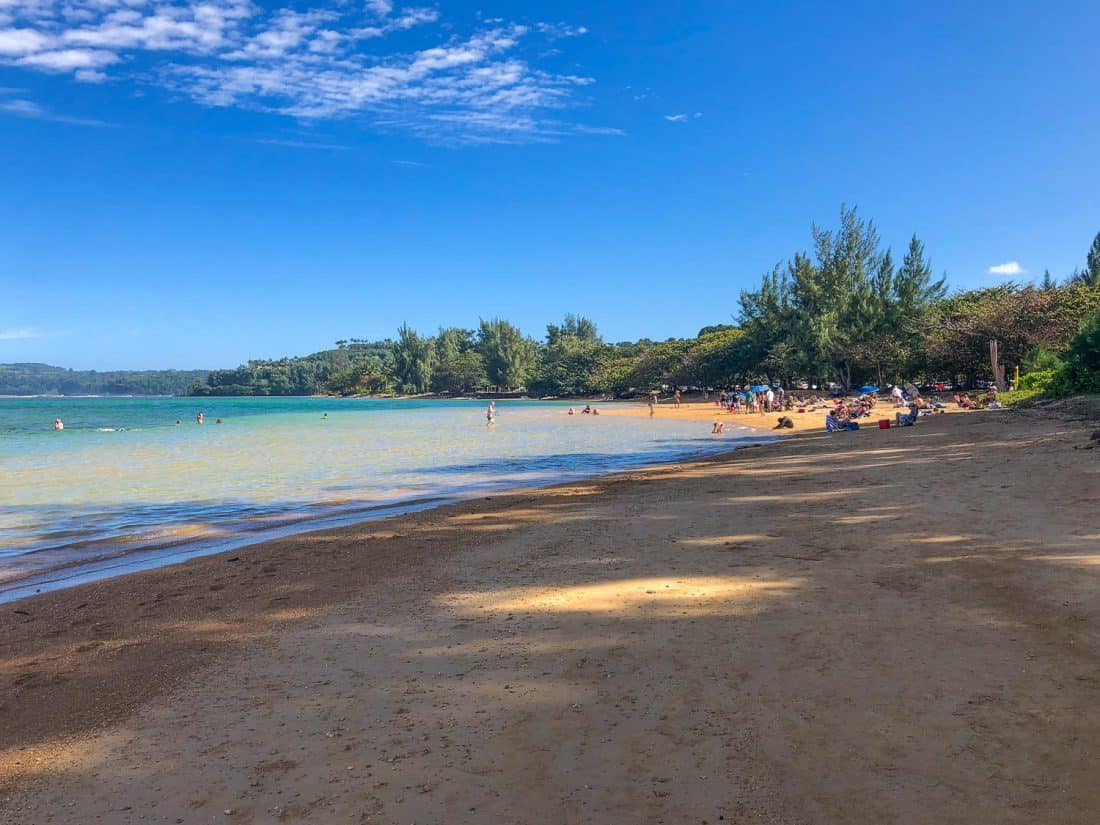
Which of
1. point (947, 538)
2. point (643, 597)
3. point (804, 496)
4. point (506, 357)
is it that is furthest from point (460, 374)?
point (643, 597)

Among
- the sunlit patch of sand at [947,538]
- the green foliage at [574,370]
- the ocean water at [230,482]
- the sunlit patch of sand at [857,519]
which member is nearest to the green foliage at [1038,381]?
A: the ocean water at [230,482]

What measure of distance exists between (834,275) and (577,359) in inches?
2264

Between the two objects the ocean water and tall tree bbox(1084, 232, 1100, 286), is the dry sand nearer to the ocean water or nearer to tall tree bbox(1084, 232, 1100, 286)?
the ocean water

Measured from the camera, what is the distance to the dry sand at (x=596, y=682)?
9.48 feet

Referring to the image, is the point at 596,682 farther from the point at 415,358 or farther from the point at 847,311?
the point at 415,358

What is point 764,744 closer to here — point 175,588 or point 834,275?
point 175,588

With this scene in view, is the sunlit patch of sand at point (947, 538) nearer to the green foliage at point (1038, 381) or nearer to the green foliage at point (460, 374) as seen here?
the green foliage at point (1038, 381)

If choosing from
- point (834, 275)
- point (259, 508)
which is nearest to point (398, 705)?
point (259, 508)

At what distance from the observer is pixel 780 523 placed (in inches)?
333

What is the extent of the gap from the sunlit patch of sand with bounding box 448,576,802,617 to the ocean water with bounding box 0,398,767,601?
5.73 meters

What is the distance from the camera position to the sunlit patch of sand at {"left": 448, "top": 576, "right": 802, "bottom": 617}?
5.28 metres

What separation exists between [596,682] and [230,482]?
15.7 m

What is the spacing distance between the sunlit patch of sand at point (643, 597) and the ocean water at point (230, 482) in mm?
5725

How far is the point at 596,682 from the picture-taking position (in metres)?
4.00
